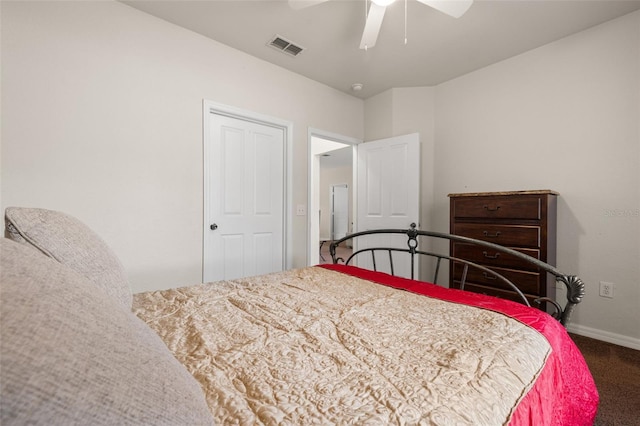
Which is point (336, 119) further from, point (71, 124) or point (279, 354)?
point (279, 354)

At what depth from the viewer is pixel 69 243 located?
76 cm

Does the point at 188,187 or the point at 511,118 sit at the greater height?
the point at 511,118

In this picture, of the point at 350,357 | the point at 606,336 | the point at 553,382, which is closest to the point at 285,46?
the point at 350,357

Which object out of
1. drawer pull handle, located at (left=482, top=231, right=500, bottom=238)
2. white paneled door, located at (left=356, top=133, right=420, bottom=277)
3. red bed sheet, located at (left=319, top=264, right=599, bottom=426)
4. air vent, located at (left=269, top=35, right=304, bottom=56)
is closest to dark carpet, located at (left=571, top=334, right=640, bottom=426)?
red bed sheet, located at (left=319, top=264, right=599, bottom=426)

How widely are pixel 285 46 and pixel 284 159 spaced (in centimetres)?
110

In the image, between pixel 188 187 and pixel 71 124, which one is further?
pixel 188 187

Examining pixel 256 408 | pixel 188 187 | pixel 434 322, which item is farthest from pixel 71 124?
pixel 434 322

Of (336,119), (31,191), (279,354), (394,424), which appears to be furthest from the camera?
(336,119)

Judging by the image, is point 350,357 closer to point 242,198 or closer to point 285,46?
point 242,198

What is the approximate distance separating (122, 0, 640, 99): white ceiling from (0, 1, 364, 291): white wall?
27 centimetres

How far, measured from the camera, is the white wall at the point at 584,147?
89.1 inches

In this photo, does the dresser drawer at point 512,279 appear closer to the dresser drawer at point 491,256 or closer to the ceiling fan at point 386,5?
the dresser drawer at point 491,256

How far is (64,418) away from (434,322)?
988 mm

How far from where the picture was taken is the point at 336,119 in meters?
3.64
